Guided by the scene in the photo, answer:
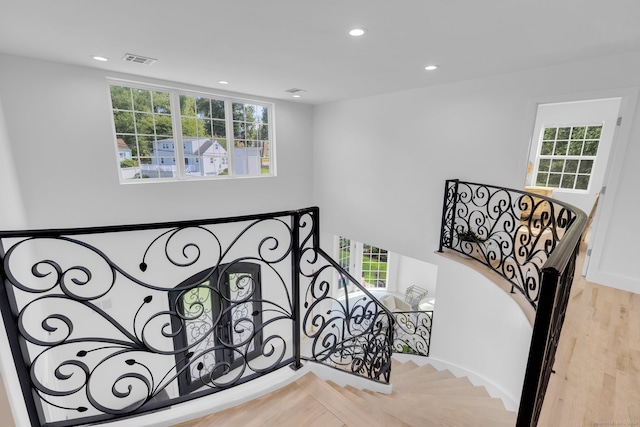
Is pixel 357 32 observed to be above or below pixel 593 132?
above

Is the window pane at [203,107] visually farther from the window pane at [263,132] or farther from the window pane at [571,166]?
the window pane at [571,166]

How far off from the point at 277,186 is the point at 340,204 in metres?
1.41

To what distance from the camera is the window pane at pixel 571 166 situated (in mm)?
5977

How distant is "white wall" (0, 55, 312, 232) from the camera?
3592 mm

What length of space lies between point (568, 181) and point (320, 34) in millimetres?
6144

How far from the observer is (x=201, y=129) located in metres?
5.23

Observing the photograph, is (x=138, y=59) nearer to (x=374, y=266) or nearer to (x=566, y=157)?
(x=566, y=157)

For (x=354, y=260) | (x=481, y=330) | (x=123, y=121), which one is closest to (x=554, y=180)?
(x=481, y=330)

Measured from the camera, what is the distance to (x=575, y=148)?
595cm

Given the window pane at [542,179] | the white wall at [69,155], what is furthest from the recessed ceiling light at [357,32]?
the window pane at [542,179]

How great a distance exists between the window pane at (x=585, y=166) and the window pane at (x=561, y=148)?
361 millimetres

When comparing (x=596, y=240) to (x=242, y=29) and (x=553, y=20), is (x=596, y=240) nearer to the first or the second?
(x=553, y=20)

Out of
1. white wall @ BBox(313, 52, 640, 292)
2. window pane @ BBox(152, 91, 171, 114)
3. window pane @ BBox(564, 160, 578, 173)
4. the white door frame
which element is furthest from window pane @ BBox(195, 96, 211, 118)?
window pane @ BBox(564, 160, 578, 173)

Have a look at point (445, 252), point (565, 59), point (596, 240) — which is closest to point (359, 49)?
point (565, 59)
